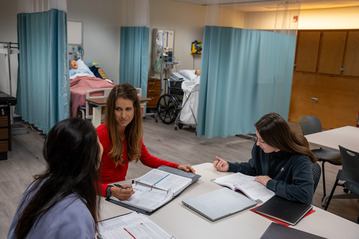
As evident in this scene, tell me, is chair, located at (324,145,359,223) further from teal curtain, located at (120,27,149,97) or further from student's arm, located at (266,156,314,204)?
teal curtain, located at (120,27,149,97)

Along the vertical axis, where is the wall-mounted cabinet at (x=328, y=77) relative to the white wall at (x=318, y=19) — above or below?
below

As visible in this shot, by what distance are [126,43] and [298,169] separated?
552 cm

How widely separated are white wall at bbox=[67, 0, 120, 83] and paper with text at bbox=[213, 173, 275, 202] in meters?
5.50

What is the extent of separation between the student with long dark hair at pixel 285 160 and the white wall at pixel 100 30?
18.2ft

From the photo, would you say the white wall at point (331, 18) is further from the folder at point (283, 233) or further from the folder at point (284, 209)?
the folder at point (283, 233)

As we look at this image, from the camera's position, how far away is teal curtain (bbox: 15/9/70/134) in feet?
14.5

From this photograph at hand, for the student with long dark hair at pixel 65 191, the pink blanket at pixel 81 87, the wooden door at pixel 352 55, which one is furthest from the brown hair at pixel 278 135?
the wooden door at pixel 352 55

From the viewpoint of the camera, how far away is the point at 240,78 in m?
5.29

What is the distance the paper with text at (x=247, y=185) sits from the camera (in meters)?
1.75

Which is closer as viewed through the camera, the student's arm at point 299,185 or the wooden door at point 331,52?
the student's arm at point 299,185

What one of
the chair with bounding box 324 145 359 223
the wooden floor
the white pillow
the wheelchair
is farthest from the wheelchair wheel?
the chair with bounding box 324 145 359 223

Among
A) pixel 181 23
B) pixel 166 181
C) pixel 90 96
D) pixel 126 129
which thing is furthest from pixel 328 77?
pixel 166 181

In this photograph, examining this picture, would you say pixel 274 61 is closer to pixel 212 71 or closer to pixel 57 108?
pixel 212 71

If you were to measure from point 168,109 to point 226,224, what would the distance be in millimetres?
5213
